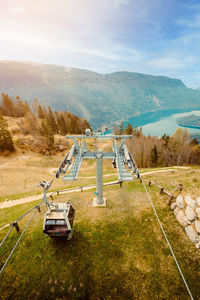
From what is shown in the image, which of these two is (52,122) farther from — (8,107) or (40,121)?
(8,107)

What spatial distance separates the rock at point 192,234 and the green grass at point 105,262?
371mm

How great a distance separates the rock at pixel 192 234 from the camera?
9.06 meters

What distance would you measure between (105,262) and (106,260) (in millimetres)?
137

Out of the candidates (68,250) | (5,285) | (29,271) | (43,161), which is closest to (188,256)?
(68,250)

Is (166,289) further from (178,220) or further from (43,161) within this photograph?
(43,161)

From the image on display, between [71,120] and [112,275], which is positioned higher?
[71,120]

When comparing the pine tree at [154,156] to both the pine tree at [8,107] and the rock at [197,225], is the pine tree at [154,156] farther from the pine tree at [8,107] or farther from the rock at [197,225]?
the pine tree at [8,107]

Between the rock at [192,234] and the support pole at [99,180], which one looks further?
the support pole at [99,180]

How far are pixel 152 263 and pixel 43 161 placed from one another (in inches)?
1672

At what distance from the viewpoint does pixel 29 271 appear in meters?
8.12

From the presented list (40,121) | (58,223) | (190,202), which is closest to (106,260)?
(58,223)

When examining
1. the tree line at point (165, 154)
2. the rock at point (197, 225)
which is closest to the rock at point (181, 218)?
the rock at point (197, 225)

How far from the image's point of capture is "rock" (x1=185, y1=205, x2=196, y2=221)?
9653 millimetres

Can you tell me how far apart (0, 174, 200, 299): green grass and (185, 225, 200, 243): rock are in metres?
0.37
